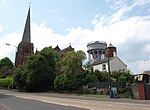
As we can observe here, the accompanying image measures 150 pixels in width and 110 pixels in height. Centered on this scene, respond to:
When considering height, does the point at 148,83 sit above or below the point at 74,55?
below

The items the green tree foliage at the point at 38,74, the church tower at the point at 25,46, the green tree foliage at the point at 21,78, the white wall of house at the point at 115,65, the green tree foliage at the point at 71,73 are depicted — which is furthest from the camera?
the church tower at the point at 25,46

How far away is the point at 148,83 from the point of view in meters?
32.8

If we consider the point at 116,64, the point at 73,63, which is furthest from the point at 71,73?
the point at 116,64

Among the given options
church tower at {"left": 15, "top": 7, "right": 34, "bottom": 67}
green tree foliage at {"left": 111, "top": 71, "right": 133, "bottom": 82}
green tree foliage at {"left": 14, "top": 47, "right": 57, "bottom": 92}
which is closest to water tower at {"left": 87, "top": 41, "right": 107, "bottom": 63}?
green tree foliage at {"left": 14, "top": 47, "right": 57, "bottom": 92}

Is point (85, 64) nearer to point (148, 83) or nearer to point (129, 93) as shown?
point (129, 93)

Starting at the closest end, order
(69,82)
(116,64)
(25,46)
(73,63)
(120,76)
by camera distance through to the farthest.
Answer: (69,82), (73,63), (120,76), (116,64), (25,46)

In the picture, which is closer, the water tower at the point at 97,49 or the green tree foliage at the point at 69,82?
the green tree foliage at the point at 69,82

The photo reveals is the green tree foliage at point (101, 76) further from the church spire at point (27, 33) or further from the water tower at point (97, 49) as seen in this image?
the church spire at point (27, 33)

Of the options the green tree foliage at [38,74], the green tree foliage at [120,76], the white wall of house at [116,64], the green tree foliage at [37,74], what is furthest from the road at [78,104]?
the white wall of house at [116,64]

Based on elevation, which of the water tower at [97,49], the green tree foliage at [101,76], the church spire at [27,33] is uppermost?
the church spire at [27,33]

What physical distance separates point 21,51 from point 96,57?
1648 inches

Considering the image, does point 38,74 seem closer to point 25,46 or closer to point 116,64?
point 116,64

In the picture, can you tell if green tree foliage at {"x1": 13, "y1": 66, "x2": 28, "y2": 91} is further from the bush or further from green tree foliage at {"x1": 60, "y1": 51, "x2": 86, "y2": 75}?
the bush

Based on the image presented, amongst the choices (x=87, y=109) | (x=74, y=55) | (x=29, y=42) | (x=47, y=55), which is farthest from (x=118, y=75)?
(x=29, y=42)
